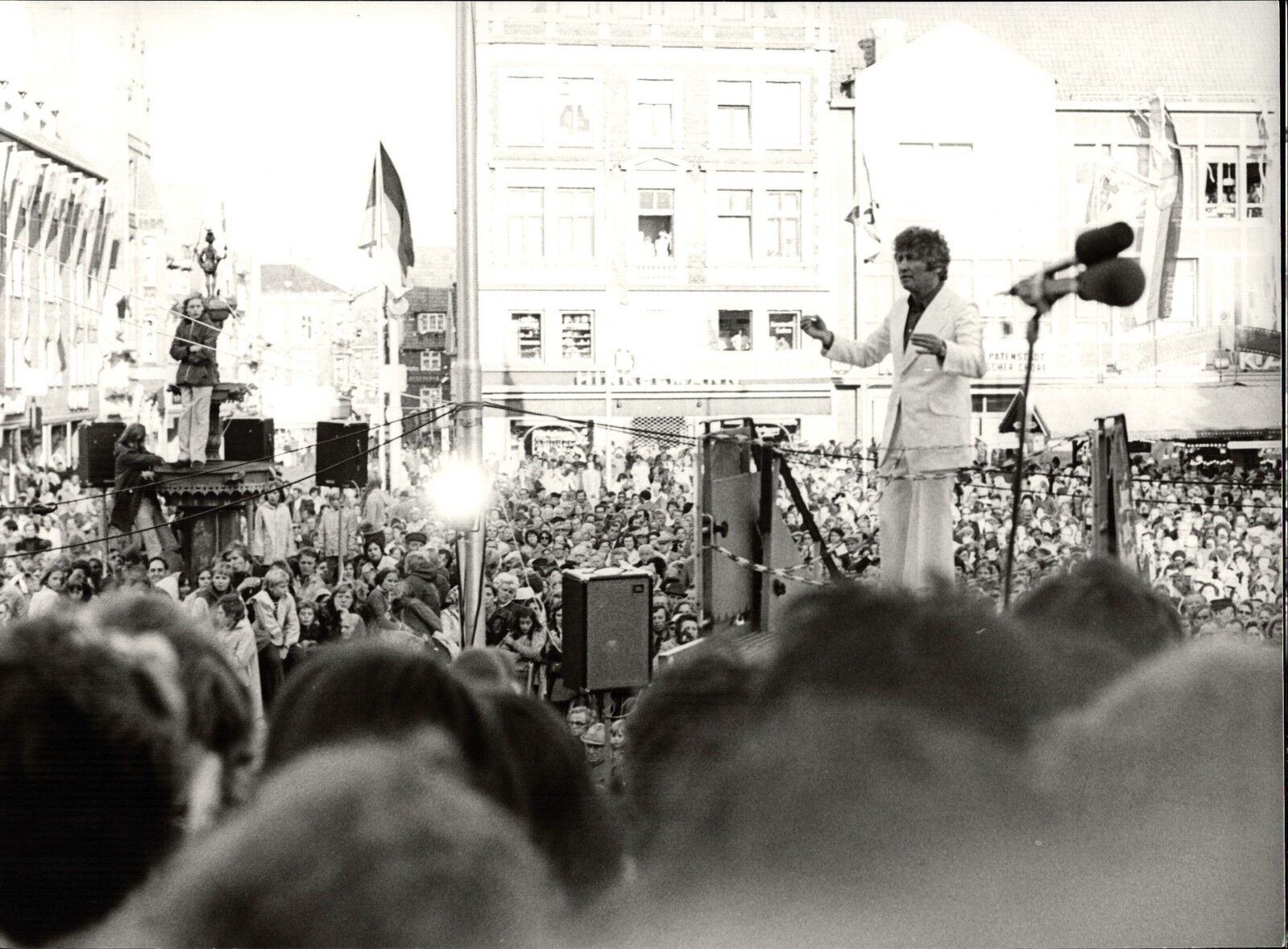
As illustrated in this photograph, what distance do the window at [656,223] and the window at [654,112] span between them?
10 cm

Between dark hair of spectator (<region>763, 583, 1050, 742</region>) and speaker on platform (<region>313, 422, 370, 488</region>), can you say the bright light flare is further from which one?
dark hair of spectator (<region>763, 583, 1050, 742</region>)

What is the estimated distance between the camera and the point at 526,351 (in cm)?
284

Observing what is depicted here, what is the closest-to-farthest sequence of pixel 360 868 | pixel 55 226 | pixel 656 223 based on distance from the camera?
pixel 360 868
pixel 55 226
pixel 656 223

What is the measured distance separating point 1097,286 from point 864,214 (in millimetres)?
503

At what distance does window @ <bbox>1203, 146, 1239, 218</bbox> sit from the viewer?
2943 mm

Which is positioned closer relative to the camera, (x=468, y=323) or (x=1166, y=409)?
(x=468, y=323)

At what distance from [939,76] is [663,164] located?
1.99 ft

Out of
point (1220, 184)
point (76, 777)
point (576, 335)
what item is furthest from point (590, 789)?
point (1220, 184)

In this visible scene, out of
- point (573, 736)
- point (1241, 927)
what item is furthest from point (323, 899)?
point (1241, 927)

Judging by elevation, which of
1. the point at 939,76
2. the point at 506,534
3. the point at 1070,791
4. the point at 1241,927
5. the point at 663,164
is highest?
the point at 939,76

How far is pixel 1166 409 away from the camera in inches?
117

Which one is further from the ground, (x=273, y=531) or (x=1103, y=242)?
(x=1103, y=242)

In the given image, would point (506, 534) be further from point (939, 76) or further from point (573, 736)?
point (939, 76)

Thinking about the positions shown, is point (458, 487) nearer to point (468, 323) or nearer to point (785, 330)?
point (468, 323)
